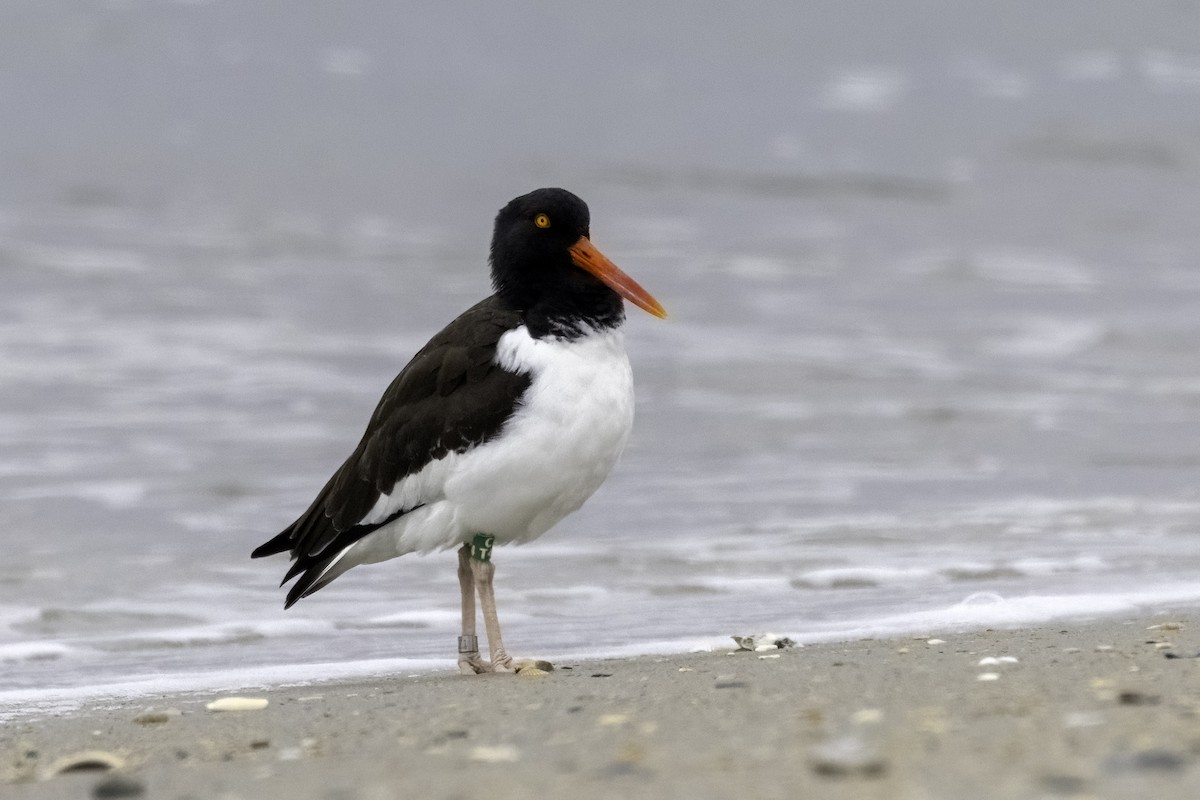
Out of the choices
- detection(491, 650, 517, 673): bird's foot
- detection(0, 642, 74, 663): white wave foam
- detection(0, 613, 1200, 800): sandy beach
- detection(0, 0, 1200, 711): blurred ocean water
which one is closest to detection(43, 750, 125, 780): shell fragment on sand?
detection(0, 613, 1200, 800): sandy beach

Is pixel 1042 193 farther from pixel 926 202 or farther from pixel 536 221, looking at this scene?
pixel 536 221

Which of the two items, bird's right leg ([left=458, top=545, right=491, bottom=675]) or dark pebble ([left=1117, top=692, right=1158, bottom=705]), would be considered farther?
bird's right leg ([left=458, top=545, right=491, bottom=675])

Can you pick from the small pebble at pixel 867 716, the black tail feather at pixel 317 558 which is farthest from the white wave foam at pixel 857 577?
the small pebble at pixel 867 716

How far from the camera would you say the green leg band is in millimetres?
5664

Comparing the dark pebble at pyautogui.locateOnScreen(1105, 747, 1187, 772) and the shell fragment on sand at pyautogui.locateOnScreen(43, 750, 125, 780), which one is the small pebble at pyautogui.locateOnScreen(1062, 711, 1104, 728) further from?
the shell fragment on sand at pyautogui.locateOnScreen(43, 750, 125, 780)

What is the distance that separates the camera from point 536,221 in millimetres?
5734

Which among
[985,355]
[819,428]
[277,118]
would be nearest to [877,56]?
[277,118]

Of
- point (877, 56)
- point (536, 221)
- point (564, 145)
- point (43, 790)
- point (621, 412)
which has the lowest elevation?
point (43, 790)

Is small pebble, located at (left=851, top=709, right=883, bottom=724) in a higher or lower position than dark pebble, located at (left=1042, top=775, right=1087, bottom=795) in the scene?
higher

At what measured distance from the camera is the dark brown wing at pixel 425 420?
540 centimetres

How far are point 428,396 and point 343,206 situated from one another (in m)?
16.0

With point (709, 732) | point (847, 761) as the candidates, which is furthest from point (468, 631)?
point (847, 761)

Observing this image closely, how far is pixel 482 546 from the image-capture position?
5.69 meters

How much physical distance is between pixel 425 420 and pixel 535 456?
0.44 metres
